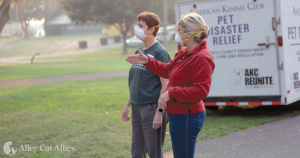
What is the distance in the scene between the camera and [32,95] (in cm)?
1119

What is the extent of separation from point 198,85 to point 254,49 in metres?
4.67

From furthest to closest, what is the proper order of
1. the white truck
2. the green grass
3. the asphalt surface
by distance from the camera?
the green grass → the white truck → the asphalt surface

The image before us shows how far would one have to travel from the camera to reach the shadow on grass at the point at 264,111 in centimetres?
778

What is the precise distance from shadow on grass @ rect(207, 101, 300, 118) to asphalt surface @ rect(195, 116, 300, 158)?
1.10 metres

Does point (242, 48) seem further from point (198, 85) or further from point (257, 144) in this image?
point (198, 85)

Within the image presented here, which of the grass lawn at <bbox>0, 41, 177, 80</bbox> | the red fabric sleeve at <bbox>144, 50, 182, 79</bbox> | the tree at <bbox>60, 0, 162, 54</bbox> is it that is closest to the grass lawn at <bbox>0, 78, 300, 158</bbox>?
the red fabric sleeve at <bbox>144, 50, 182, 79</bbox>

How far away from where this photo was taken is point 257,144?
216 inches

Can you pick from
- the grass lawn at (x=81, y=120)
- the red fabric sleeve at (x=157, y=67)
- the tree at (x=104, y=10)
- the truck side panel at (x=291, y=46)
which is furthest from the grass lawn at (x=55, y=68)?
the red fabric sleeve at (x=157, y=67)

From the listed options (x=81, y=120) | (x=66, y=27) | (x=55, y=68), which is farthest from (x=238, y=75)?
(x=66, y=27)

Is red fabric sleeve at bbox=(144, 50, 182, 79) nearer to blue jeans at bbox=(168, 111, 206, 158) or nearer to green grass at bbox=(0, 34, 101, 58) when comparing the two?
blue jeans at bbox=(168, 111, 206, 158)

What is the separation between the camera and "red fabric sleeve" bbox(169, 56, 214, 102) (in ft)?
8.93

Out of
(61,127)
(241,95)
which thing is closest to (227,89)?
(241,95)

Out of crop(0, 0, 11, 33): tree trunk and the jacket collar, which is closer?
the jacket collar

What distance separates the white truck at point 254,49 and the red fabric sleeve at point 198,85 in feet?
14.9
